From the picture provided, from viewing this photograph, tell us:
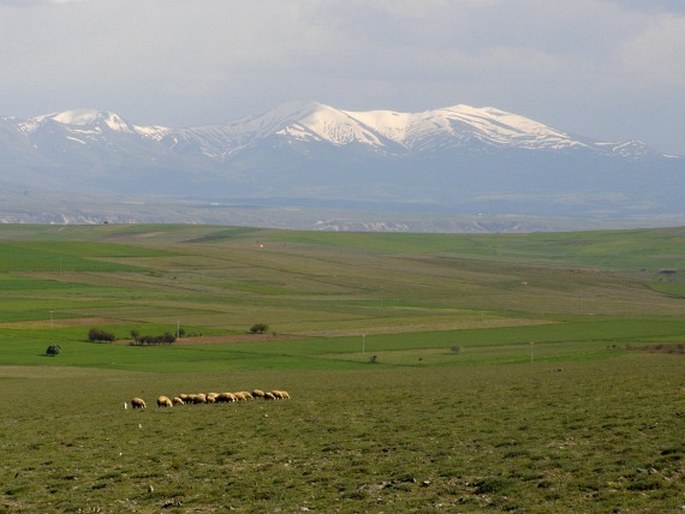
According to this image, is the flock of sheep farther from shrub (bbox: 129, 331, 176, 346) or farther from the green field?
shrub (bbox: 129, 331, 176, 346)

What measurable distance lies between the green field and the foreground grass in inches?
3.1

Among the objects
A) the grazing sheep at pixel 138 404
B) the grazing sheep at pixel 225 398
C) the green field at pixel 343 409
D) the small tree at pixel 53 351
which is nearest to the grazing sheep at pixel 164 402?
the green field at pixel 343 409

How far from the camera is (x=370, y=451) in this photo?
28.2 m

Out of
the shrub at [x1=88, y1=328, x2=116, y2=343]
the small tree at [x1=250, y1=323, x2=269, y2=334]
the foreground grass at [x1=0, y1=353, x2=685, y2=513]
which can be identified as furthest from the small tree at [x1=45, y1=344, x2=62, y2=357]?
the foreground grass at [x1=0, y1=353, x2=685, y2=513]

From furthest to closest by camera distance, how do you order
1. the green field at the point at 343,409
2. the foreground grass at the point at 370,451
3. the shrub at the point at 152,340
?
the shrub at the point at 152,340 < the green field at the point at 343,409 < the foreground grass at the point at 370,451

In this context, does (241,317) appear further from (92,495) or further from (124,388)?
(92,495)

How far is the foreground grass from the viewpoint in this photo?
74.4 feet

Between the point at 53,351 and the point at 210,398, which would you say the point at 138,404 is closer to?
the point at 210,398

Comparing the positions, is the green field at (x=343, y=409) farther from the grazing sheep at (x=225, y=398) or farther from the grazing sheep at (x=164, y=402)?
the grazing sheep at (x=225, y=398)

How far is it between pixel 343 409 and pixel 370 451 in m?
8.55

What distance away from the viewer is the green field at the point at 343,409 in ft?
77.3

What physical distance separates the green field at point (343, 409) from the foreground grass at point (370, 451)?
0.08 meters

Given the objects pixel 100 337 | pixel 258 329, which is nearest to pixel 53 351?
pixel 100 337

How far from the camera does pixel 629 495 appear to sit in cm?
2122
